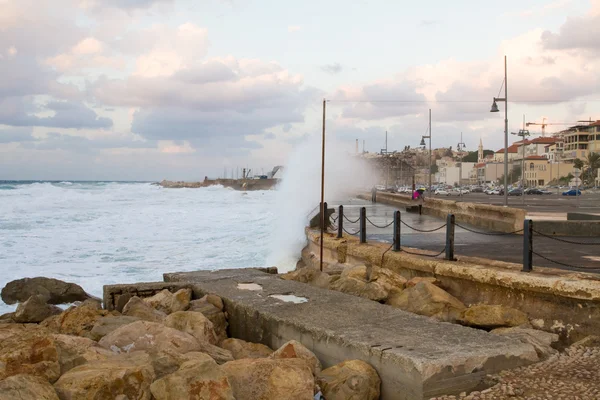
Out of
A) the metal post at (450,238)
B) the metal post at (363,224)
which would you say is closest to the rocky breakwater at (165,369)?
the metal post at (450,238)

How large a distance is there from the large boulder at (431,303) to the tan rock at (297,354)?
2.21 metres

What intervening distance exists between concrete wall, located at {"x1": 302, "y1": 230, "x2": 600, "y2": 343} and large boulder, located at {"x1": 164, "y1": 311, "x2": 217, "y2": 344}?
3.50m

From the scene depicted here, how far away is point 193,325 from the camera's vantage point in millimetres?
6293

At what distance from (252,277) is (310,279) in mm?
1027

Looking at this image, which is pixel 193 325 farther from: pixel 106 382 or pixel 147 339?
pixel 106 382

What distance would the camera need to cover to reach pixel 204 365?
14.0 feet

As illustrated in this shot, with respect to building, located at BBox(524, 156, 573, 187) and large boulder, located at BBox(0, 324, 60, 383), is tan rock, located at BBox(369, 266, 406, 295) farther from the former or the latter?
building, located at BBox(524, 156, 573, 187)

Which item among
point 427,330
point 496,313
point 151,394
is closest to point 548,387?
point 427,330

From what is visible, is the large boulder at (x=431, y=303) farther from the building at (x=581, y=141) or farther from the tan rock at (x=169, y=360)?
the building at (x=581, y=141)

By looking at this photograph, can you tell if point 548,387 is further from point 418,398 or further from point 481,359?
point 418,398

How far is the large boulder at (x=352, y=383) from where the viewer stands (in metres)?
4.64

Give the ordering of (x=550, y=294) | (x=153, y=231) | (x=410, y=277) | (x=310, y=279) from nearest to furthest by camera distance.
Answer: (x=550, y=294) < (x=410, y=277) < (x=310, y=279) < (x=153, y=231)

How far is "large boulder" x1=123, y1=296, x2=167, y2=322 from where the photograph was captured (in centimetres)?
715

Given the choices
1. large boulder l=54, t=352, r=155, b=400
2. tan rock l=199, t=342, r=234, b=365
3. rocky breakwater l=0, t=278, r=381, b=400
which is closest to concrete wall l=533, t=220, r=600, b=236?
rocky breakwater l=0, t=278, r=381, b=400
